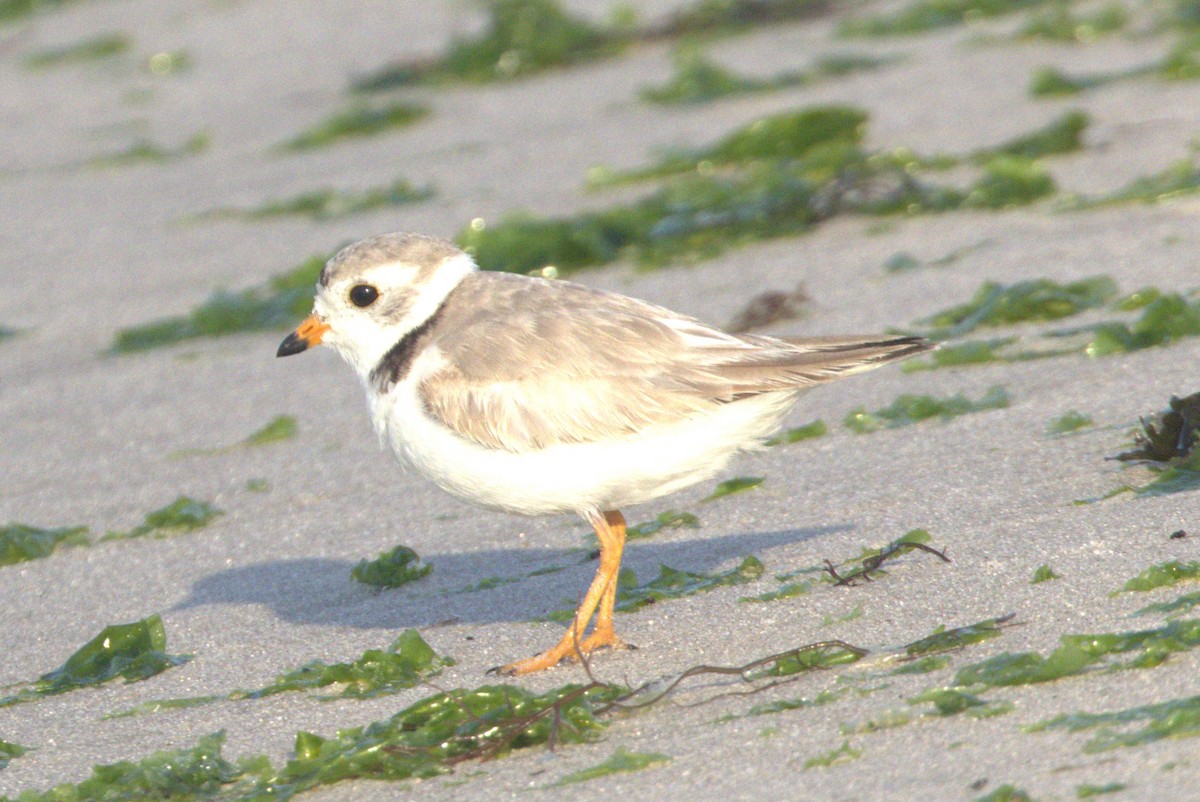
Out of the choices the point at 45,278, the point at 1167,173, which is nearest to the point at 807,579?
the point at 1167,173

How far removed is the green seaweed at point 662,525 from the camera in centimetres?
526

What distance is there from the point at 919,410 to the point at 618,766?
249 centimetres

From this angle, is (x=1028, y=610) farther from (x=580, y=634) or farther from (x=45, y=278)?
(x=45, y=278)

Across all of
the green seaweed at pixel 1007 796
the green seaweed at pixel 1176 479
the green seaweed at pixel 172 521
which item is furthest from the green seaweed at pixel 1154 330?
the green seaweed at pixel 172 521

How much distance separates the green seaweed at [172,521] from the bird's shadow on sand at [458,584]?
477 mm

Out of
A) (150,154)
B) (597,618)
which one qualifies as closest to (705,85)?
(150,154)

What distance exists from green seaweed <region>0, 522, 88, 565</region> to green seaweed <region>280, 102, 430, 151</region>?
17.8 feet

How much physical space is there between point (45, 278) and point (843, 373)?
5660mm

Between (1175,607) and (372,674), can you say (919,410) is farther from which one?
(372,674)


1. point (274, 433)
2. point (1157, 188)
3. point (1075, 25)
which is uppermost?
point (1075, 25)

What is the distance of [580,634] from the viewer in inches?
172

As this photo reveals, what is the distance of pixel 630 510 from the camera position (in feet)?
18.2

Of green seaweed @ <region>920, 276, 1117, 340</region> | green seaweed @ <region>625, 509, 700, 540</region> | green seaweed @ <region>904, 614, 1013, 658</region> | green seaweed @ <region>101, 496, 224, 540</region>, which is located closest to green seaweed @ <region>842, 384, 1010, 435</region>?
green seaweed @ <region>920, 276, 1117, 340</region>

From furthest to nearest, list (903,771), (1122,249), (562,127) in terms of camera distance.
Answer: (562,127) → (1122,249) → (903,771)
